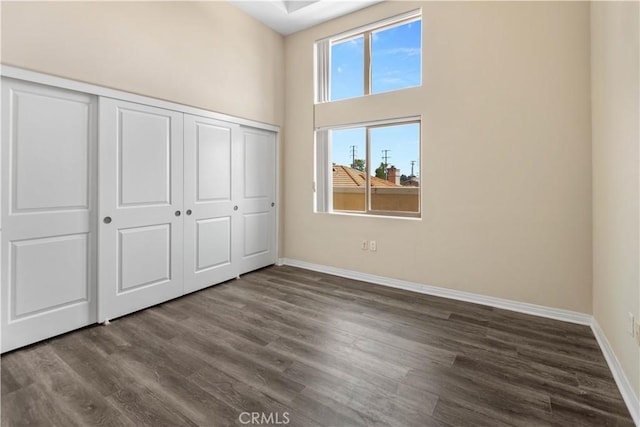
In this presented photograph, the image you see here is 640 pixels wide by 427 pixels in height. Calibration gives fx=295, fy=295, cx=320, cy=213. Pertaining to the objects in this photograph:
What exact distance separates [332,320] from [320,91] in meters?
3.12

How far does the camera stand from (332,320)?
268cm

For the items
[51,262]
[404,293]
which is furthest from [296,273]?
[51,262]

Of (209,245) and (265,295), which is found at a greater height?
(209,245)

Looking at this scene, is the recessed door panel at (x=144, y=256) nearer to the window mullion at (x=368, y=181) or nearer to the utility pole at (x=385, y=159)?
the window mullion at (x=368, y=181)

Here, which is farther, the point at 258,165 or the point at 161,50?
the point at 258,165

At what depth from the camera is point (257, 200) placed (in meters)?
4.21

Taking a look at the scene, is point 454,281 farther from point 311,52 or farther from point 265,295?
point 311,52

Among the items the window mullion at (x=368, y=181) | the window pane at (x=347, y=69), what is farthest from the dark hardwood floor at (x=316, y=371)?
the window pane at (x=347, y=69)

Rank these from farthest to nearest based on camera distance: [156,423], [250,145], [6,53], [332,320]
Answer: [250,145], [332,320], [6,53], [156,423]

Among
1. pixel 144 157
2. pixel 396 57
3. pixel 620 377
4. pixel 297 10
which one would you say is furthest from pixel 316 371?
pixel 297 10

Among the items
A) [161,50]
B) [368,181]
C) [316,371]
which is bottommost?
[316,371]

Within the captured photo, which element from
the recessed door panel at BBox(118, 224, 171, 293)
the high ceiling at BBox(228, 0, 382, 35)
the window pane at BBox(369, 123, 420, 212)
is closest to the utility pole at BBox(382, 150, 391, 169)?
the window pane at BBox(369, 123, 420, 212)

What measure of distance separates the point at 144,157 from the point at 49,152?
2.32 ft

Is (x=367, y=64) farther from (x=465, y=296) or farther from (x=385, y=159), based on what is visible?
(x=465, y=296)
